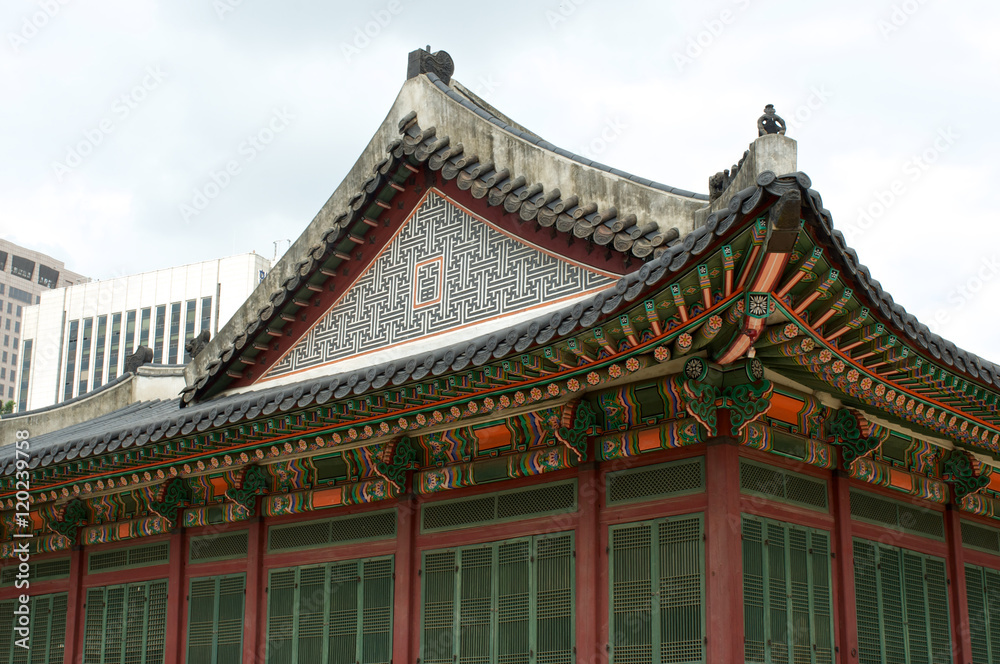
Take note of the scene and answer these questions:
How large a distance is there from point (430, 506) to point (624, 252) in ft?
10.6

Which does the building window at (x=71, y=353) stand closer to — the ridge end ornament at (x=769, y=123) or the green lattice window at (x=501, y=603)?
the green lattice window at (x=501, y=603)

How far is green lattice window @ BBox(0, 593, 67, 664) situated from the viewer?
14.4m

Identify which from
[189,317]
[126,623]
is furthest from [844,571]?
[189,317]

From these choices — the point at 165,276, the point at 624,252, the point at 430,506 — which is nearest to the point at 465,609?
the point at 430,506

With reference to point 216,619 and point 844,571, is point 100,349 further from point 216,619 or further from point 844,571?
point 844,571

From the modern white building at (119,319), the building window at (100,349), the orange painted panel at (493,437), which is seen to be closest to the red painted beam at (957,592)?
the orange painted panel at (493,437)

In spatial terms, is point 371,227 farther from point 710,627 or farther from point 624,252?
point 710,627

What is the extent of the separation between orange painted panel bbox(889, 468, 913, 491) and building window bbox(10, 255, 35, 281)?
104 metres

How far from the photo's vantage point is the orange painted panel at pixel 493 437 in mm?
10641

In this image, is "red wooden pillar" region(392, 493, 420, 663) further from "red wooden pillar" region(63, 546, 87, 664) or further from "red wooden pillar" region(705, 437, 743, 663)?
"red wooden pillar" region(63, 546, 87, 664)

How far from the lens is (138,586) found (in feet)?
45.0

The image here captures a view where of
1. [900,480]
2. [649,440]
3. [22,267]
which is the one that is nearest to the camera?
[649,440]

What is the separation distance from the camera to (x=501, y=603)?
407 inches

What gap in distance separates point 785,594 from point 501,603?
103 inches
